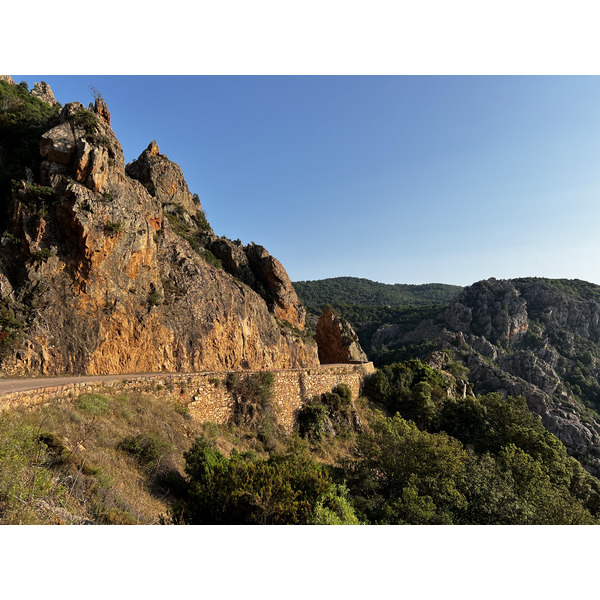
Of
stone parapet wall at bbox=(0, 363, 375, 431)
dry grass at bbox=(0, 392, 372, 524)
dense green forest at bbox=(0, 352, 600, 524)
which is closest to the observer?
dry grass at bbox=(0, 392, 372, 524)

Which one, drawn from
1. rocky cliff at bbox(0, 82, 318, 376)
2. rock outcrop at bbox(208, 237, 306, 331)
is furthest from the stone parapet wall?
rock outcrop at bbox(208, 237, 306, 331)

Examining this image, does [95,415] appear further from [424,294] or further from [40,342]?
[424,294]

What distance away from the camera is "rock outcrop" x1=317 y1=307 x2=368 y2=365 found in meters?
34.2

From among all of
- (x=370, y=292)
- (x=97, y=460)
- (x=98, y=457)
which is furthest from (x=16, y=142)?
(x=370, y=292)

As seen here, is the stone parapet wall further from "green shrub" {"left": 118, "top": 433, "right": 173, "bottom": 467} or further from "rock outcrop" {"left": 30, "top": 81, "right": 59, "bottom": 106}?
"rock outcrop" {"left": 30, "top": 81, "right": 59, "bottom": 106}

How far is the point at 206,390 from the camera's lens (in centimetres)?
1305

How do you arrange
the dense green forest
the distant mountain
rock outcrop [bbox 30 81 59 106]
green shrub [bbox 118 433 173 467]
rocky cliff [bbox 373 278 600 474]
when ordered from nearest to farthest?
the dense green forest
green shrub [bbox 118 433 173 467]
rock outcrop [bbox 30 81 59 106]
rocky cliff [bbox 373 278 600 474]
the distant mountain

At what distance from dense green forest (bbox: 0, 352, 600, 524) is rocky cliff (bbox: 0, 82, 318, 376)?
6.02m

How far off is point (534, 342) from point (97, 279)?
275 feet

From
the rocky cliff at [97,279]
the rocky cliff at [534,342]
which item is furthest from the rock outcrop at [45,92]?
the rocky cliff at [534,342]

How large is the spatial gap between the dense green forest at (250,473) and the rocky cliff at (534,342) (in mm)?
32486

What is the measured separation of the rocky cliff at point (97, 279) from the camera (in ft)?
45.8

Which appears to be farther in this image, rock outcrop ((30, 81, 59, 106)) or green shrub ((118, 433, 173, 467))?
rock outcrop ((30, 81, 59, 106))

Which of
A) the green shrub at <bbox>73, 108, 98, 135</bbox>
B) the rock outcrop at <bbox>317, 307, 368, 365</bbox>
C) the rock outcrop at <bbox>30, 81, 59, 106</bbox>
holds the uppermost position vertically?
the rock outcrop at <bbox>30, 81, 59, 106</bbox>
